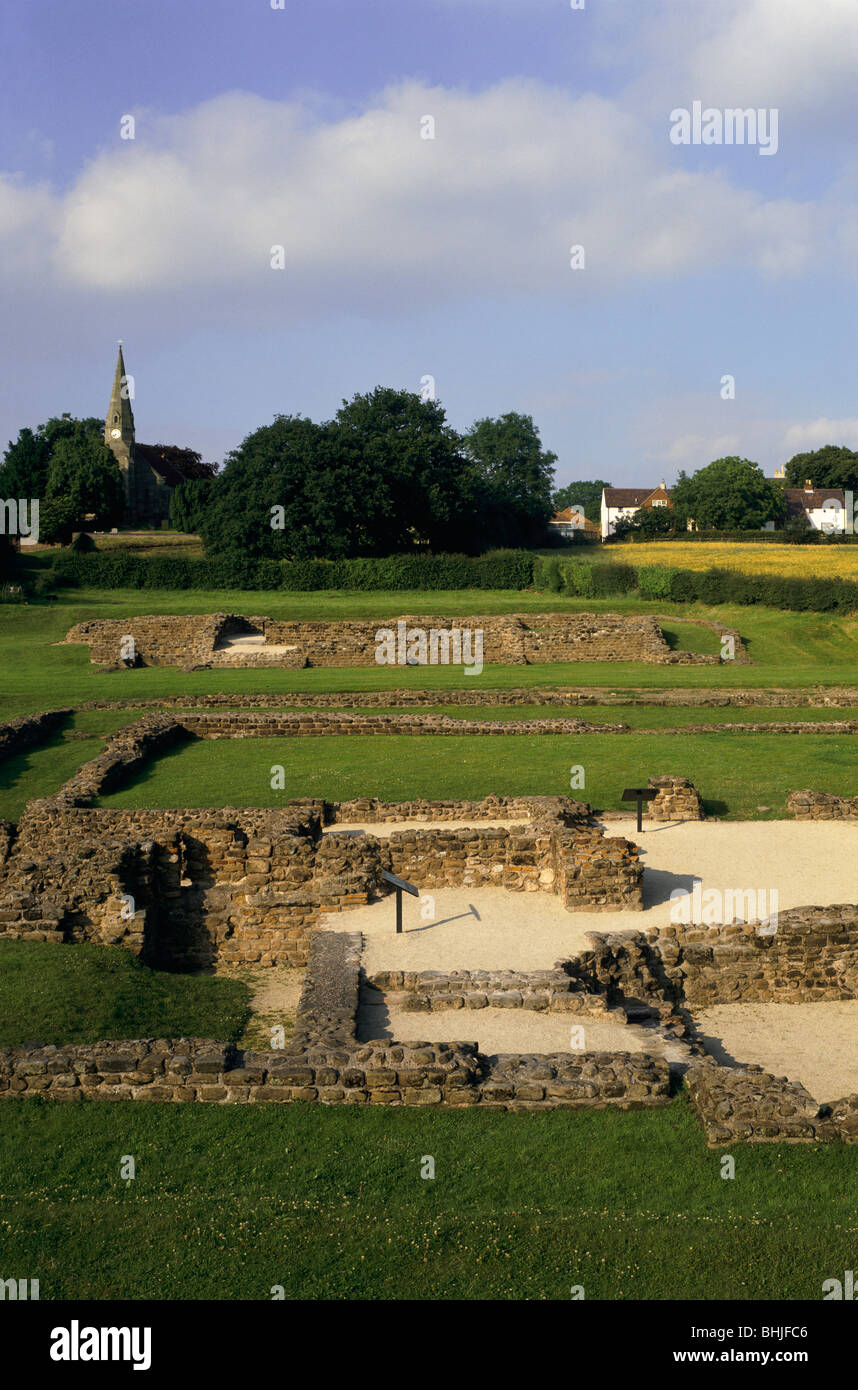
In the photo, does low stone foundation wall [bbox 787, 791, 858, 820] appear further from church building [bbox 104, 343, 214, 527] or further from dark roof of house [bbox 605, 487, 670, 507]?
dark roof of house [bbox 605, 487, 670, 507]

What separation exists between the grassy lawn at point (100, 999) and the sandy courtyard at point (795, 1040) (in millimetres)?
4946

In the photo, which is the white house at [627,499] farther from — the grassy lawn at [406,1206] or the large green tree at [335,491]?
the grassy lawn at [406,1206]

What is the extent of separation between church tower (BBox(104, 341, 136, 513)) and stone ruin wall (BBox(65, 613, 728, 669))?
59.1 metres

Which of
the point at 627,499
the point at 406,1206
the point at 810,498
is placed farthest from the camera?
the point at 627,499

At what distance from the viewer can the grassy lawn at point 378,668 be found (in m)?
32.8

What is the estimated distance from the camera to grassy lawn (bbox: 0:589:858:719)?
32844 mm

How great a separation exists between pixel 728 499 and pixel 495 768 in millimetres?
73110

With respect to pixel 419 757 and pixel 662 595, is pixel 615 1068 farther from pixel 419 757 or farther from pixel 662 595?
pixel 662 595

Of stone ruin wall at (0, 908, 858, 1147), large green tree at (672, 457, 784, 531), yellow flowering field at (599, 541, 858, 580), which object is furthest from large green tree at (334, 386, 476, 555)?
stone ruin wall at (0, 908, 858, 1147)

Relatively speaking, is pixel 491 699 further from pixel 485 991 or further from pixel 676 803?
pixel 485 991

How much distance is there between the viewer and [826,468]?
118 m

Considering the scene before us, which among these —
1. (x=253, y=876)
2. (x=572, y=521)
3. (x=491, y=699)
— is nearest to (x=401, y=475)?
(x=491, y=699)

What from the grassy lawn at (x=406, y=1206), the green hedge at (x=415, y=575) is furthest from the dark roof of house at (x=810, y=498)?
the grassy lawn at (x=406, y=1206)

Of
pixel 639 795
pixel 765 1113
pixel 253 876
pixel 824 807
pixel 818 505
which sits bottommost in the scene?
pixel 765 1113
